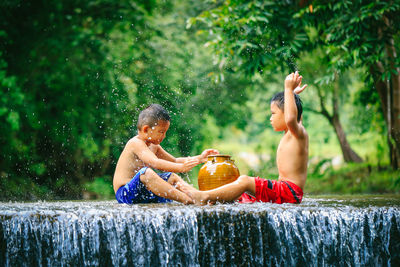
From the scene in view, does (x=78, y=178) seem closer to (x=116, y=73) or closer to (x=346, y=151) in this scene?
(x=116, y=73)

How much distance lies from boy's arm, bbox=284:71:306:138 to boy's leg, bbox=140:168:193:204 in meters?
1.08

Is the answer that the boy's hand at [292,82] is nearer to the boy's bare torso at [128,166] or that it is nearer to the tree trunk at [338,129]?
the boy's bare torso at [128,166]

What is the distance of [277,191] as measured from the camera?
12.5 ft

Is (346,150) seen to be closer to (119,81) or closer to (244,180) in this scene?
(119,81)

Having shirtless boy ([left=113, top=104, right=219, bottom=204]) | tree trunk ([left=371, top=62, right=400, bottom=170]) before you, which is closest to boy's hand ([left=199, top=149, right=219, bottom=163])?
shirtless boy ([left=113, top=104, right=219, bottom=204])

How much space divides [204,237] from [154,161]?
1181 millimetres

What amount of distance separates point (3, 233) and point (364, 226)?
8.27 ft

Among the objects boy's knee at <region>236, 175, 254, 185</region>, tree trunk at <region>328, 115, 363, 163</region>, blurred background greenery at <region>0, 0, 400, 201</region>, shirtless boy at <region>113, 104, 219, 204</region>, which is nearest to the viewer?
boy's knee at <region>236, 175, 254, 185</region>

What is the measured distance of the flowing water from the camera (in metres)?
3.00

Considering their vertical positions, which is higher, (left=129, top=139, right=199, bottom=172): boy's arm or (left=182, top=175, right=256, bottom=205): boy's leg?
(left=129, top=139, right=199, bottom=172): boy's arm

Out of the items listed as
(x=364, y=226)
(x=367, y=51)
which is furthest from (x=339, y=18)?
(x=364, y=226)

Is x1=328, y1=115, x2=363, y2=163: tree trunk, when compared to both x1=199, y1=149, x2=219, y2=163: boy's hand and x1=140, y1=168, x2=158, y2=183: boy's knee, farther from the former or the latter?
x1=140, y1=168, x2=158, y2=183: boy's knee

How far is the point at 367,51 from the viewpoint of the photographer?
642cm

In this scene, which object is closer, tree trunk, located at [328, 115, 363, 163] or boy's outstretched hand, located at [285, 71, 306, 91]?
boy's outstretched hand, located at [285, 71, 306, 91]
